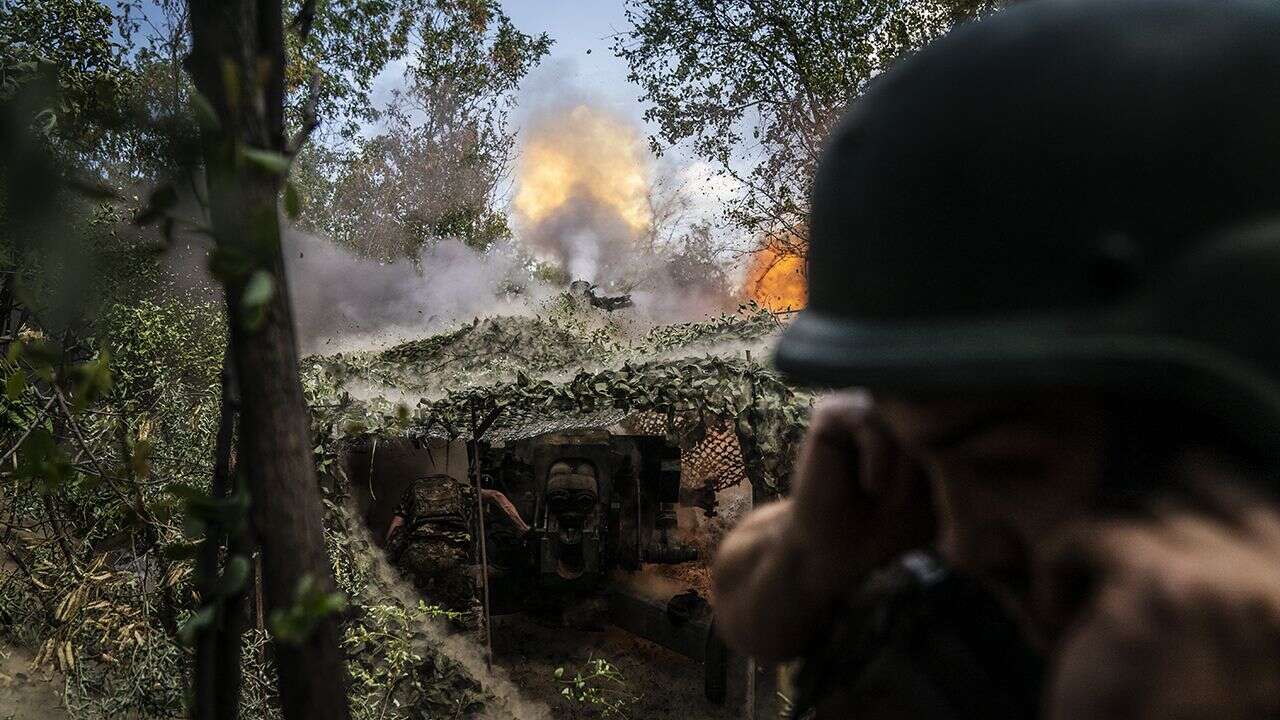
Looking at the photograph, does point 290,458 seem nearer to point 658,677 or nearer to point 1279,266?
point 1279,266

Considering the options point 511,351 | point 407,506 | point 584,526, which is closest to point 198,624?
point 584,526

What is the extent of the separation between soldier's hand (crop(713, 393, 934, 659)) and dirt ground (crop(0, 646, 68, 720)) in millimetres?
6745

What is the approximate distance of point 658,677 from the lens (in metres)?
8.16

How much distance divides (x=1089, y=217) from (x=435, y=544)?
8.47 metres

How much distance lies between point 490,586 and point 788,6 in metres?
9.94

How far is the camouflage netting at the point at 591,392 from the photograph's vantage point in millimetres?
5844

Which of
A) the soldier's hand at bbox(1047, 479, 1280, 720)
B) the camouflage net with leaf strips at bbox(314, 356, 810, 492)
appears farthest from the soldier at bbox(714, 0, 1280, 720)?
the camouflage net with leaf strips at bbox(314, 356, 810, 492)

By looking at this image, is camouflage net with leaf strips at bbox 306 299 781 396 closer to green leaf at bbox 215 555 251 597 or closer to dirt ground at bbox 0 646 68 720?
dirt ground at bbox 0 646 68 720

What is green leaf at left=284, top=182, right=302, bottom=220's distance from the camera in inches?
35.5

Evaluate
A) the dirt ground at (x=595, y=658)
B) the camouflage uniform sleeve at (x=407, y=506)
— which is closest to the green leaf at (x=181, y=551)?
the dirt ground at (x=595, y=658)

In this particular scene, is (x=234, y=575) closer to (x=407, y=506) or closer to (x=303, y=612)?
(x=303, y=612)

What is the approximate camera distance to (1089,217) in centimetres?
72

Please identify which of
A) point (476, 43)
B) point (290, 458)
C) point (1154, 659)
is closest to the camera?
point (1154, 659)

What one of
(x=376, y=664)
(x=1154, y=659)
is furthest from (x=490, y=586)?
(x=1154, y=659)
